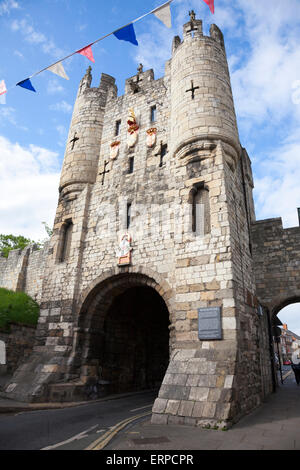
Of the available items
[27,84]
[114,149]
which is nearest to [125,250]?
[114,149]

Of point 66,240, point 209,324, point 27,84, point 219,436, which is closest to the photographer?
point 219,436

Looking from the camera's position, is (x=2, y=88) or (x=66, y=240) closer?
(x=2, y=88)

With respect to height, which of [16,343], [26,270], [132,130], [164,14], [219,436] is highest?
[132,130]

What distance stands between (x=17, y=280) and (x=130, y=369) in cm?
1116

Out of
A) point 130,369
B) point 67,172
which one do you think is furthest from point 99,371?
Result: point 67,172

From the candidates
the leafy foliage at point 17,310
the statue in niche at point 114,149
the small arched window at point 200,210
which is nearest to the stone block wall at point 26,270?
the leafy foliage at point 17,310

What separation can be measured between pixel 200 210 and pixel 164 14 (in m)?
5.06

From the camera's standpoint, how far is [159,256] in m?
9.09

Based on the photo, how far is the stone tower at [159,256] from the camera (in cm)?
696

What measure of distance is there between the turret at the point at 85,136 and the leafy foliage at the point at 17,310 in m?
4.96

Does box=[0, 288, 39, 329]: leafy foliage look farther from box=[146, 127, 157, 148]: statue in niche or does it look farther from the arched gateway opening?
box=[146, 127, 157, 148]: statue in niche

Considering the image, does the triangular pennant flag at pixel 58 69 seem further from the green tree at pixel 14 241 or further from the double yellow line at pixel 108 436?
the green tree at pixel 14 241

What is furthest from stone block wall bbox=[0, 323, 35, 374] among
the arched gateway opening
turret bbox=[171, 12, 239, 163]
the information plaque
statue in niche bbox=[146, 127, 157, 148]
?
turret bbox=[171, 12, 239, 163]

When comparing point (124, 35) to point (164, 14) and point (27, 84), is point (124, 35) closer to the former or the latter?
point (164, 14)
